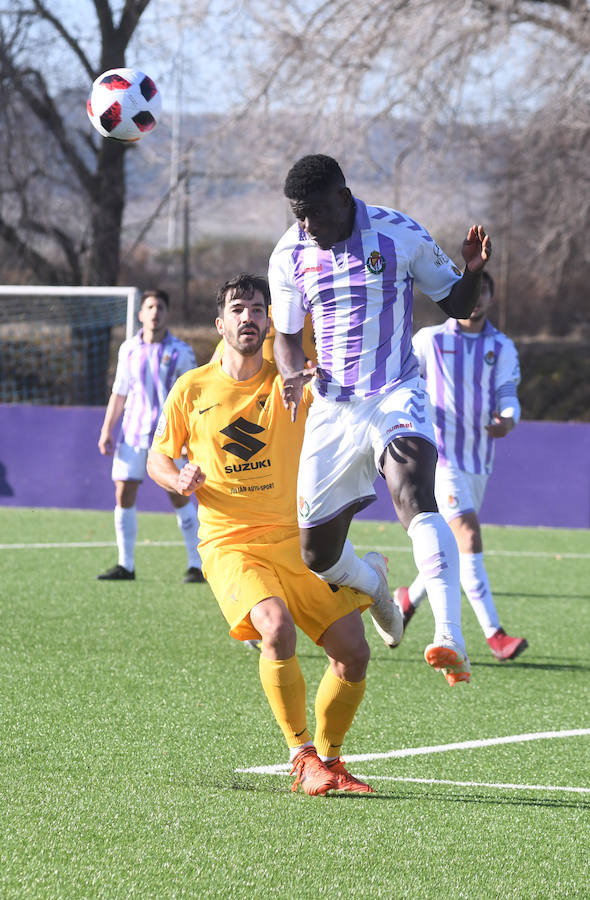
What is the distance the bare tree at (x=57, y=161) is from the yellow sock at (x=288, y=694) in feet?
71.9

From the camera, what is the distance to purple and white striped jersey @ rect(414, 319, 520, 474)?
24.2 feet

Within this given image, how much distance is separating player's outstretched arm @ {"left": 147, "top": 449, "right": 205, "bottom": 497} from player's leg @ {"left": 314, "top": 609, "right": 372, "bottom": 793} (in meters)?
0.76

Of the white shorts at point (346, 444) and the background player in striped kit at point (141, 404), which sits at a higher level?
the white shorts at point (346, 444)

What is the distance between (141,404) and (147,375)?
0.25m

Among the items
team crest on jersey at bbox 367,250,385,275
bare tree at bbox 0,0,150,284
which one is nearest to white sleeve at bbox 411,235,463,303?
team crest on jersey at bbox 367,250,385,275

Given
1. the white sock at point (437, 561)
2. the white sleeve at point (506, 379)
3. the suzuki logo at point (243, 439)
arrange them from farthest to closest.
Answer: the white sleeve at point (506, 379) → the suzuki logo at point (243, 439) → the white sock at point (437, 561)

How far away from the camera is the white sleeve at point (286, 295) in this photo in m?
4.68

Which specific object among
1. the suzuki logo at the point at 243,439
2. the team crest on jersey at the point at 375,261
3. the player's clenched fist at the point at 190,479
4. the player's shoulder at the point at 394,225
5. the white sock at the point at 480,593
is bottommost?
the white sock at the point at 480,593

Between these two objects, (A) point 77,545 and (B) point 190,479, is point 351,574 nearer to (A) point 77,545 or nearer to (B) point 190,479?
(B) point 190,479

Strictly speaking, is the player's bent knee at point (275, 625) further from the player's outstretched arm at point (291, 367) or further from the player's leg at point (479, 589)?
the player's leg at point (479, 589)

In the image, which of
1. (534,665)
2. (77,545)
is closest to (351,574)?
(534,665)

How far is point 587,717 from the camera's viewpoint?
565 centimetres

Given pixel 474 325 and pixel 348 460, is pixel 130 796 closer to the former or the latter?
pixel 348 460

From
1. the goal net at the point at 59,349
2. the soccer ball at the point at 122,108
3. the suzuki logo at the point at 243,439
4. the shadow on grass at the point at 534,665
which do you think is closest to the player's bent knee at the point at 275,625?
the suzuki logo at the point at 243,439
